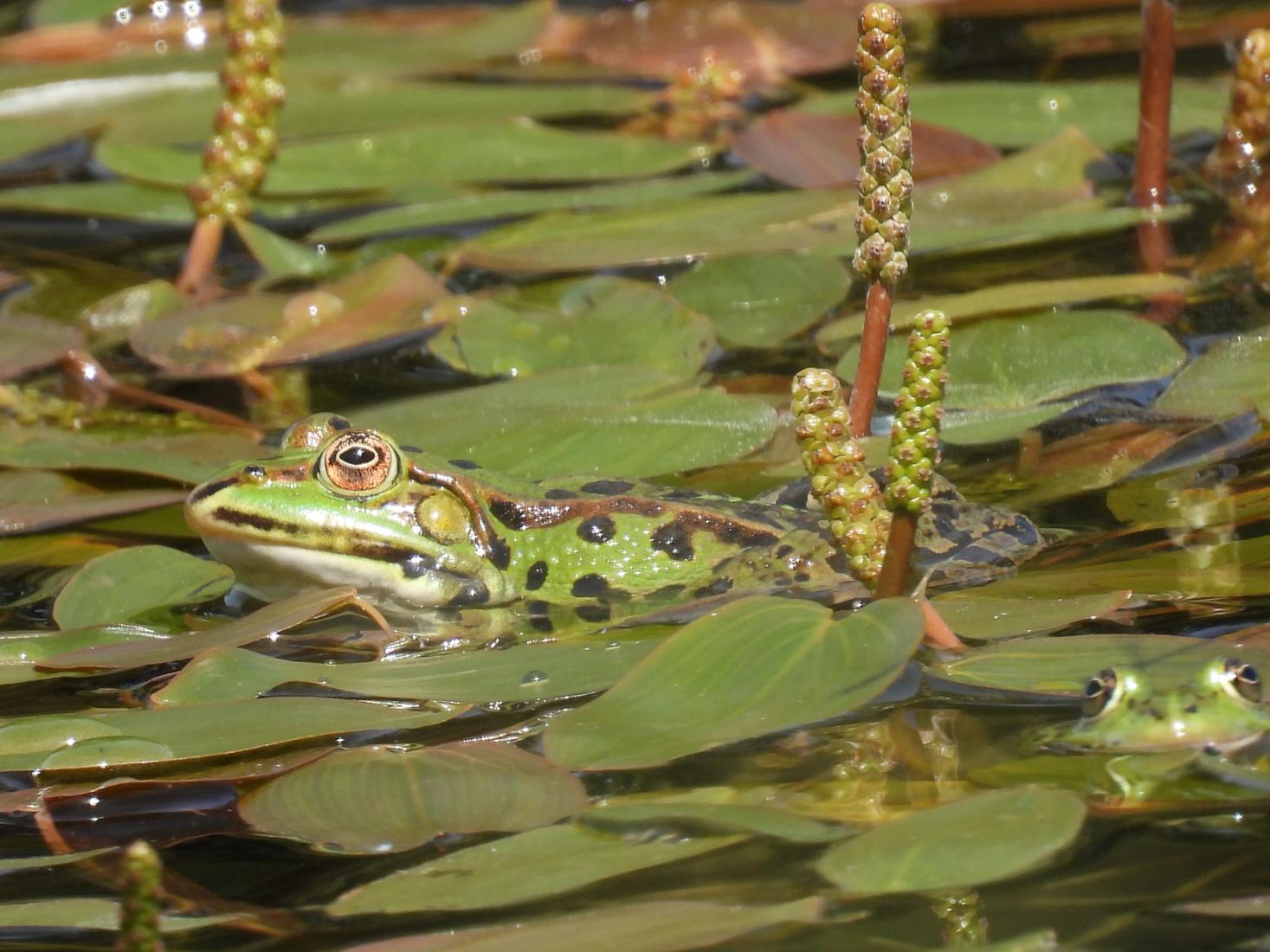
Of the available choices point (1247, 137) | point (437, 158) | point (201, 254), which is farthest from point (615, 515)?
point (1247, 137)

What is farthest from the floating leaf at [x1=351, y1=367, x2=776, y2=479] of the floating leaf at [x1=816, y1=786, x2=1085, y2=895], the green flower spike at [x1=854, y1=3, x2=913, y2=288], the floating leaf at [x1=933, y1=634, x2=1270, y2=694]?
the floating leaf at [x1=816, y1=786, x2=1085, y2=895]

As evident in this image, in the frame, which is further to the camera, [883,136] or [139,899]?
[883,136]

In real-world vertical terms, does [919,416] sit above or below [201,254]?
above

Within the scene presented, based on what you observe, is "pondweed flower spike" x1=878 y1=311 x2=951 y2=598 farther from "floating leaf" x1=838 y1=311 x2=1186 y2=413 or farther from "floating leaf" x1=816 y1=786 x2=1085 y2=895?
"floating leaf" x1=838 y1=311 x2=1186 y2=413

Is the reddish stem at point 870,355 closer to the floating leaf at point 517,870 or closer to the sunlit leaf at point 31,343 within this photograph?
the floating leaf at point 517,870

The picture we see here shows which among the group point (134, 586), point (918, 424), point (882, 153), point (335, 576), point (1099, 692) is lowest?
point (335, 576)

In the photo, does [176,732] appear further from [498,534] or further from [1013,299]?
[1013,299]

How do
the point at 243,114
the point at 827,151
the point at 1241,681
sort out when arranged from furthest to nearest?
the point at 827,151 < the point at 243,114 < the point at 1241,681

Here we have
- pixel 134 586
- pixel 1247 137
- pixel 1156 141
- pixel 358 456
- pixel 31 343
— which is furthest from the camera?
pixel 1247 137

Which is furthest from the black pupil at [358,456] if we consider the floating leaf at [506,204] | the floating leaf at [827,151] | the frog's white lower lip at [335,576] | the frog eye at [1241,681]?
the floating leaf at [827,151]
